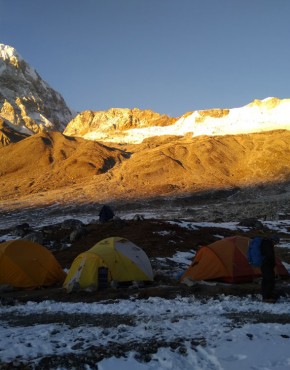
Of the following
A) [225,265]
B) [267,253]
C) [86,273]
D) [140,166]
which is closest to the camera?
[267,253]

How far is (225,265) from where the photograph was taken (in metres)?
15.0

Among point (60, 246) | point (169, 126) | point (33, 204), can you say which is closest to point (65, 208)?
point (33, 204)

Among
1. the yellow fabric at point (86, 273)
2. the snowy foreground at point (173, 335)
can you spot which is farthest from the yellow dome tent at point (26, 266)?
the snowy foreground at point (173, 335)

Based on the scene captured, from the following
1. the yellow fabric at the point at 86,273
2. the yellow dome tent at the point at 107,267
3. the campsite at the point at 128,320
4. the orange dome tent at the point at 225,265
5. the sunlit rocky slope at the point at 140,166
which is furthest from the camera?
the sunlit rocky slope at the point at 140,166

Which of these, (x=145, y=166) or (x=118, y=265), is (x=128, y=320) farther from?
(x=145, y=166)

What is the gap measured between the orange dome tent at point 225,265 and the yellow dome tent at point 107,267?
1694 millimetres

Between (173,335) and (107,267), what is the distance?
7061 millimetres

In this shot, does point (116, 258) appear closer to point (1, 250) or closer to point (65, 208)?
point (1, 250)

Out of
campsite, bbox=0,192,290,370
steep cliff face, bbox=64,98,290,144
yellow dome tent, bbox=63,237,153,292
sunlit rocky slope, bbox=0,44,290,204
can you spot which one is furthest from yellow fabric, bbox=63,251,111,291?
steep cliff face, bbox=64,98,290,144

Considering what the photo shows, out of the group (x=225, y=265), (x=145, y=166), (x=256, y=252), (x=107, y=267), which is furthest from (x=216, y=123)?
(x=256, y=252)

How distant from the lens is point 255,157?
105688 mm

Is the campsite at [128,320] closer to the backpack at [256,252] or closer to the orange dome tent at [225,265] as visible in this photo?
the orange dome tent at [225,265]

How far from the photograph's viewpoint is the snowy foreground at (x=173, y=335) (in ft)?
22.2

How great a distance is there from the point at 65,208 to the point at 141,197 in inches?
652
